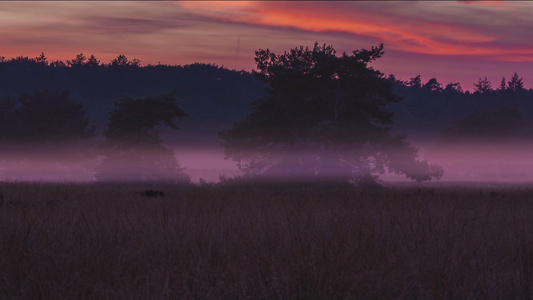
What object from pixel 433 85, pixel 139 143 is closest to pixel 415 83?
pixel 433 85

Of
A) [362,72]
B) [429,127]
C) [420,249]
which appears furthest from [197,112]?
[420,249]

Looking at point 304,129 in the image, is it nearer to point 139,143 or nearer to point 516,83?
point 139,143

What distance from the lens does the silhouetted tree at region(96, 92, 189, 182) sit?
33594 mm

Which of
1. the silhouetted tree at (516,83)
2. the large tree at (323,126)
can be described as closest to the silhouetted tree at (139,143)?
the large tree at (323,126)

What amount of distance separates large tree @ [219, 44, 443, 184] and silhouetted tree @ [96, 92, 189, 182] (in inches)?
265

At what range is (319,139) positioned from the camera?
2656cm

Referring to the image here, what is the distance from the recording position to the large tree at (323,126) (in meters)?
26.5

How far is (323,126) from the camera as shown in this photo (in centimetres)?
2608

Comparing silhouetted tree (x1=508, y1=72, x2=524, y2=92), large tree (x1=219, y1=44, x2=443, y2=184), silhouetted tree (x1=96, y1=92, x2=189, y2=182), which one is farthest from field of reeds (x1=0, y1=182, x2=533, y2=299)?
silhouetted tree (x1=508, y1=72, x2=524, y2=92)

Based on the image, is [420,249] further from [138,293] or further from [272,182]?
[272,182]

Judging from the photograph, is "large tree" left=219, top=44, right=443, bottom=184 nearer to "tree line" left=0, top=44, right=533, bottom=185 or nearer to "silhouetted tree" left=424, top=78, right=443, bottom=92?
"tree line" left=0, top=44, right=533, bottom=185

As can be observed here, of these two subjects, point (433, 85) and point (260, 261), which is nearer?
point (260, 261)

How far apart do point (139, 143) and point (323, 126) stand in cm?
1299

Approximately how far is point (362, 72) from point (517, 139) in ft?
145
